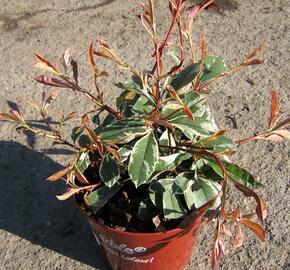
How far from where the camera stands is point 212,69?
147 centimetres

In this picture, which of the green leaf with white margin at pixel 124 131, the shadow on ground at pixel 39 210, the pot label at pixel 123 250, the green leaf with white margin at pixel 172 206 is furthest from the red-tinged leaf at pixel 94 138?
the shadow on ground at pixel 39 210

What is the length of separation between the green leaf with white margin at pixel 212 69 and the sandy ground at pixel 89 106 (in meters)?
0.77

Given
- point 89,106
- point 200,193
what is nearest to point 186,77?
point 200,193

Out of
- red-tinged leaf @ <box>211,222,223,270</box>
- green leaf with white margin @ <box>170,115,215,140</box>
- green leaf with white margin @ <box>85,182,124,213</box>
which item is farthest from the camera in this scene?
green leaf with white margin @ <box>85,182,124,213</box>

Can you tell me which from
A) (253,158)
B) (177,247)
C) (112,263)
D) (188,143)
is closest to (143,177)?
(188,143)

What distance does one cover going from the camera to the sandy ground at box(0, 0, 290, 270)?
6.24 feet

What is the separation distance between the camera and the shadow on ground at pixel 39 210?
193 cm

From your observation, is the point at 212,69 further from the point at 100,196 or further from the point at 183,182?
the point at 100,196

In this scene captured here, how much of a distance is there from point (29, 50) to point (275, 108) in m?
2.03

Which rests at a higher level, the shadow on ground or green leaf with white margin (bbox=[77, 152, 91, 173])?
green leaf with white margin (bbox=[77, 152, 91, 173])

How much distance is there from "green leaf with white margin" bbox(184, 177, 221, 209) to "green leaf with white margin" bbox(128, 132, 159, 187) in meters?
0.16

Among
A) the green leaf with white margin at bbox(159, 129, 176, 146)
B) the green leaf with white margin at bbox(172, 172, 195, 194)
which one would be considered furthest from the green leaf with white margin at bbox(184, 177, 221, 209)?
the green leaf with white margin at bbox(159, 129, 176, 146)

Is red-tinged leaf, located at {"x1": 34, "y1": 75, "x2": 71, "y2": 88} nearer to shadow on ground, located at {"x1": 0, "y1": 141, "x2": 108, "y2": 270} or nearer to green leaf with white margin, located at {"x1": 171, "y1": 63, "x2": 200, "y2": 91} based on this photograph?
green leaf with white margin, located at {"x1": 171, "y1": 63, "x2": 200, "y2": 91}

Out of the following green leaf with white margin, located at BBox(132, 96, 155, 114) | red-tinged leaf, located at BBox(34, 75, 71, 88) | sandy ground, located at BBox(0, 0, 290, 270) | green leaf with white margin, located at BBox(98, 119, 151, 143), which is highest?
red-tinged leaf, located at BBox(34, 75, 71, 88)
